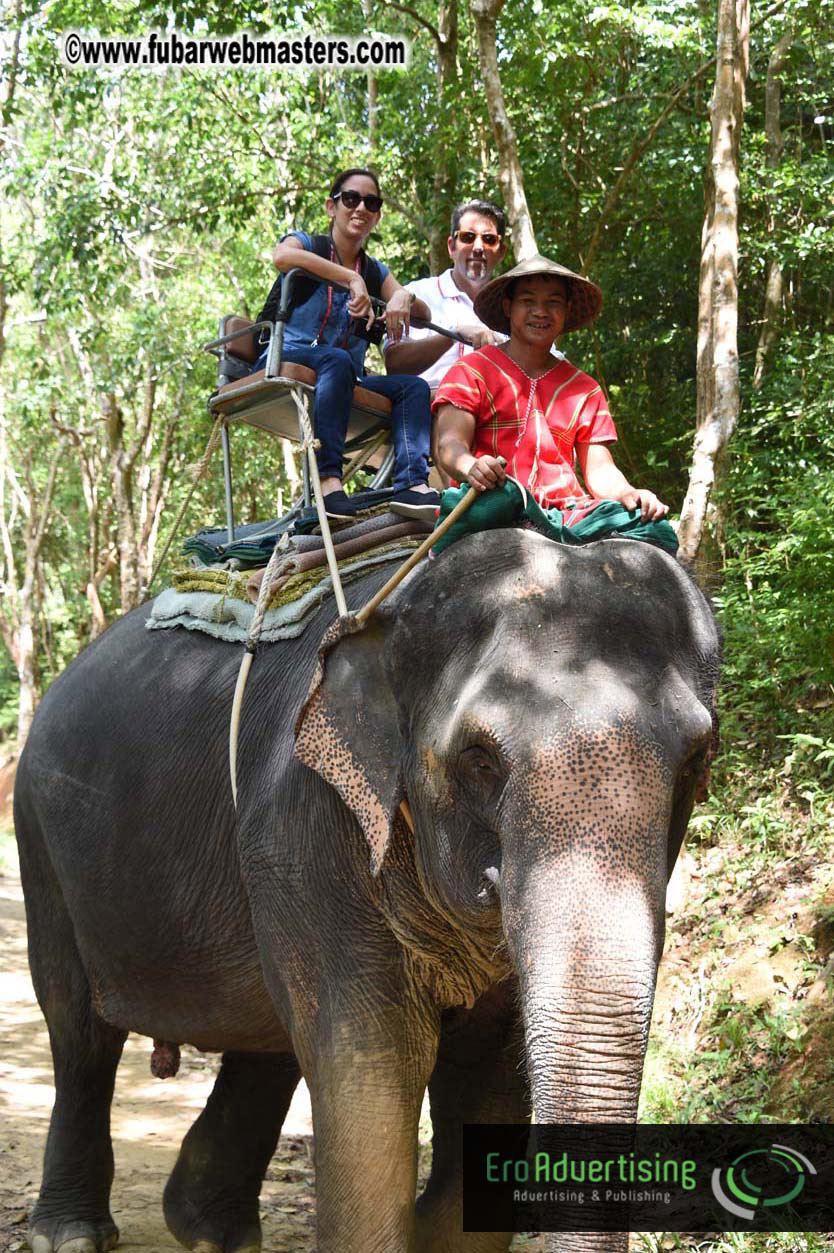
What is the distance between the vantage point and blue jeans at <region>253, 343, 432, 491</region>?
4617 millimetres

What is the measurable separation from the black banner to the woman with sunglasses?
1.91 m

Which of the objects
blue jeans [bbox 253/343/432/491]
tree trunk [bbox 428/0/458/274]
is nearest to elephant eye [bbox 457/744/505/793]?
blue jeans [bbox 253/343/432/491]

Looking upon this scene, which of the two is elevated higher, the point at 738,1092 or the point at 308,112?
the point at 308,112

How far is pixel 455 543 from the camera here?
320 cm

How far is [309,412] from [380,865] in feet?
6.44

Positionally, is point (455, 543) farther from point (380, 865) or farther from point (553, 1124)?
point (553, 1124)

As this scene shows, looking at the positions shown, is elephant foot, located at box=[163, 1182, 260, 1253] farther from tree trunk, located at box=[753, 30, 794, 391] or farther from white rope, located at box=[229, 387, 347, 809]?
tree trunk, located at box=[753, 30, 794, 391]

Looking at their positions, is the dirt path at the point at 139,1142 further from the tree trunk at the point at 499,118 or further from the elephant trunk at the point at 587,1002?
the tree trunk at the point at 499,118

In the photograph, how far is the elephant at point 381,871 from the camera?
2.58 m

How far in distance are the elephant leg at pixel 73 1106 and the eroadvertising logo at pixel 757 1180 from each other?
195 centimetres

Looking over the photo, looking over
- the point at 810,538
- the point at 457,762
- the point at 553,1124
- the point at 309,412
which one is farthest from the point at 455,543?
the point at 810,538

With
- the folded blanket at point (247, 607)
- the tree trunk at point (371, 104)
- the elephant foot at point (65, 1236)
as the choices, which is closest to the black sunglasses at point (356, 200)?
the folded blanket at point (247, 607)

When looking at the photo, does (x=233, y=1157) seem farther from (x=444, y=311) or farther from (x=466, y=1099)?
(x=444, y=311)

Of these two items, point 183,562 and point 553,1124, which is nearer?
point 553,1124
